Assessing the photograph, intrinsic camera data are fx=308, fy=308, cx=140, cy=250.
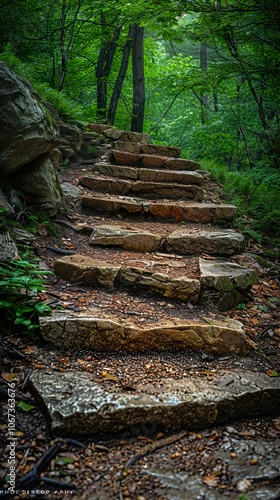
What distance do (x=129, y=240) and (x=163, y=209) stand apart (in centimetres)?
131

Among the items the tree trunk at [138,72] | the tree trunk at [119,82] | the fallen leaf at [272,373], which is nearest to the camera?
the fallen leaf at [272,373]

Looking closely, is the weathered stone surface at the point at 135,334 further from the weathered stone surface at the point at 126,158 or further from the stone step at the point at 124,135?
the stone step at the point at 124,135

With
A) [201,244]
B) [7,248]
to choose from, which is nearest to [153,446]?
[7,248]

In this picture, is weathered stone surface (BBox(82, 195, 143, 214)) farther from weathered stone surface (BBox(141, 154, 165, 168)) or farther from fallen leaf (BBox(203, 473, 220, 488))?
fallen leaf (BBox(203, 473, 220, 488))

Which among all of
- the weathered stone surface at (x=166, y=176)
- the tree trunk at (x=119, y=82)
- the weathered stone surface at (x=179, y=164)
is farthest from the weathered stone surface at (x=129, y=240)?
the tree trunk at (x=119, y=82)

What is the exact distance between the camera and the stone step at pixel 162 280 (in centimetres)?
321

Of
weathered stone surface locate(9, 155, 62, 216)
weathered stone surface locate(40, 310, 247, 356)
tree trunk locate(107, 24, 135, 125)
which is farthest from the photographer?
tree trunk locate(107, 24, 135, 125)

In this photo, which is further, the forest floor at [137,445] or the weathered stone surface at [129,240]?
the weathered stone surface at [129,240]

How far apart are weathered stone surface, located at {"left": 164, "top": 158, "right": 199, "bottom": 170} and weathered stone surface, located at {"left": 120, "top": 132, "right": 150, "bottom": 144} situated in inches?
55.1

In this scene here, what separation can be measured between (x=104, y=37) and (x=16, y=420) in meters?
11.1

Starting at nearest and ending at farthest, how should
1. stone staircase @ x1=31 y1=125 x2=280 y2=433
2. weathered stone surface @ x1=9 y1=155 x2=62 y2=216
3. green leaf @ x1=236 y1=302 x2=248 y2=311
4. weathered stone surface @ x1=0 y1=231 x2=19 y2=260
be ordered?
stone staircase @ x1=31 y1=125 x2=280 y2=433, weathered stone surface @ x1=0 y1=231 x2=19 y2=260, green leaf @ x1=236 y1=302 x2=248 y2=311, weathered stone surface @ x1=9 y1=155 x2=62 y2=216

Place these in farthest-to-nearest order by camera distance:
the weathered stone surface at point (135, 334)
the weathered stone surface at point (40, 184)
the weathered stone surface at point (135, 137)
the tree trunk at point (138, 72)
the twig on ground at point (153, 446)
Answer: the tree trunk at point (138, 72) < the weathered stone surface at point (135, 137) < the weathered stone surface at point (40, 184) < the weathered stone surface at point (135, 334) < the twig on ground at point (153, 446)

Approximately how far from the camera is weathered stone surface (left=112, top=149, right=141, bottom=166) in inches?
267

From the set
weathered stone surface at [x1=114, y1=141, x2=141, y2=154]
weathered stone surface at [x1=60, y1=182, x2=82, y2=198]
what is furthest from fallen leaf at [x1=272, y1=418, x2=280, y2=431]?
weathered stone surface at [x1=114, y1=141, x2=141, y2=154]
